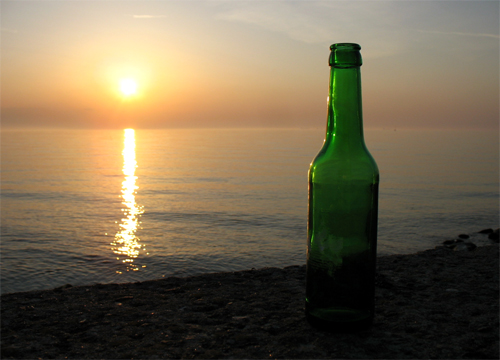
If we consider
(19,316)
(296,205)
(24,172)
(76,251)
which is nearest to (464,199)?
(296,205)

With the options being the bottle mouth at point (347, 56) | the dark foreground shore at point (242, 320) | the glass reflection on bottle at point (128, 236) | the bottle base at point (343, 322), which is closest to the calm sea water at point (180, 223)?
the glass reflection on bottle at point (128, 236)

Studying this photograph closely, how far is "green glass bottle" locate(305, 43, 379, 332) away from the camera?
5.48 feet

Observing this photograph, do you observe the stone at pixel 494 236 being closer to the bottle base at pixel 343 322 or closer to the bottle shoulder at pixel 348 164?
the bottle base at pixel 343 322

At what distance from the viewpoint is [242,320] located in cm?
212

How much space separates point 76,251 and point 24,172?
21004mm

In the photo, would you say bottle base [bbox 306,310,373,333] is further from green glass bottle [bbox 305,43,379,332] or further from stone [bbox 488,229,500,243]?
stone [bbox 488,229,500,243]

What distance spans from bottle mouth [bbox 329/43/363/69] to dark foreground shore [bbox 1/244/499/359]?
115 centimetres

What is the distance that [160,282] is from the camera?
3.23m

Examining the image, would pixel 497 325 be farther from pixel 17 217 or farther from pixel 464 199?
pixel 464 199

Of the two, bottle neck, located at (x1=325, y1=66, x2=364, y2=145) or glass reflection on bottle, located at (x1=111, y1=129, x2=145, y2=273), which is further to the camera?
glass reflection on bottle, located at (x1=111, y1=129, x2=145, y2=273)

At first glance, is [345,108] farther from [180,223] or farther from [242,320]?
[180,223]

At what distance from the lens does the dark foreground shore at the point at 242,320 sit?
1715mm

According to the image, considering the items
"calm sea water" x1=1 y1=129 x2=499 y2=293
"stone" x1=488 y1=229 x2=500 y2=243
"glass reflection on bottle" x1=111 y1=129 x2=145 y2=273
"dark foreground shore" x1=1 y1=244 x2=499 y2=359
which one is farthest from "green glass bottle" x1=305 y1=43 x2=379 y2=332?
"stone" x1=488 y1=229 x2=500 y2=243

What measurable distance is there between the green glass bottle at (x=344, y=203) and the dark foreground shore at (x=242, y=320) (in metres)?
0.21
